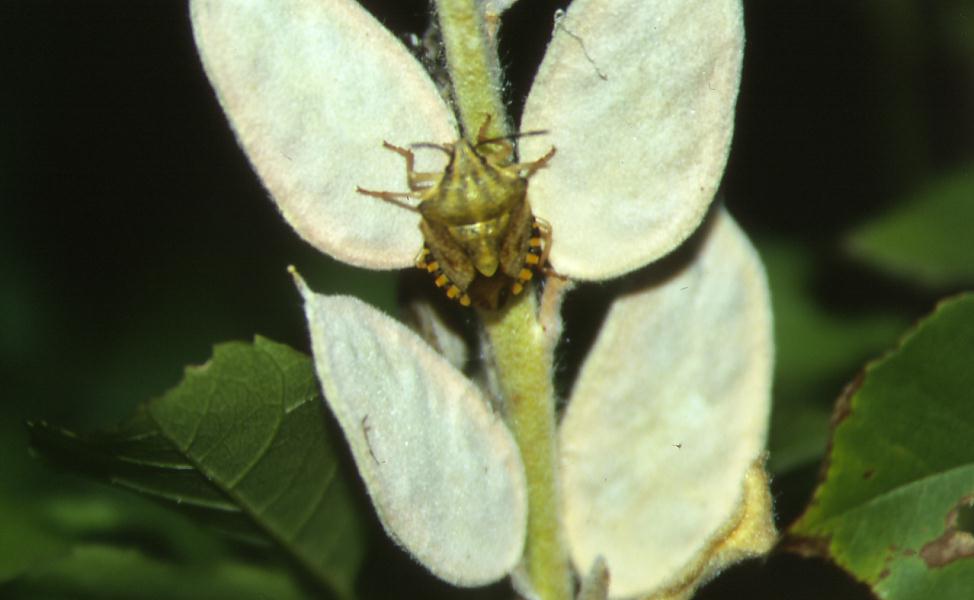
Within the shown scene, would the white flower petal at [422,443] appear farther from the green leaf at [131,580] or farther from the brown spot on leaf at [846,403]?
the green leaf at [131,580]

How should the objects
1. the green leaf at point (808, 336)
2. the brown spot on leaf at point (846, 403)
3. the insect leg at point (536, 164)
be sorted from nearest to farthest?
the insect leg at point (536, 164)
the brown spot on leaf at point (846, 403)
the green leaf at point (808, 336)

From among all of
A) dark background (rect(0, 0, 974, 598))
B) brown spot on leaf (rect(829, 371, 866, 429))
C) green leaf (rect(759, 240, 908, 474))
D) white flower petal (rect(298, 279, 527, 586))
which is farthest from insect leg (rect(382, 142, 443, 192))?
dark background (rect(0, 0, 974, 598))

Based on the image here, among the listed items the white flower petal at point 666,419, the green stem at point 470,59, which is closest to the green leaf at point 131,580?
the white flower petal at point 666,419

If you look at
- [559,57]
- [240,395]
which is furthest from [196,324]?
[559,57]

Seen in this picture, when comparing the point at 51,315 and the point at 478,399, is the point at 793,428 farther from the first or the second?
the point at 51,315

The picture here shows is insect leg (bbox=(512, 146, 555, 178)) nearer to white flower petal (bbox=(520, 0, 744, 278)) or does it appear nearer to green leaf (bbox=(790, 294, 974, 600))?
white flower petal (bbox=(520, 0, 744, 278))

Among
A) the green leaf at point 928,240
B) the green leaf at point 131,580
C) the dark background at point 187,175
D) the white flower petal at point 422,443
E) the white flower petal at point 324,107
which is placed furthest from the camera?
the dark background at point 187,175
